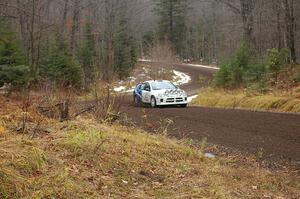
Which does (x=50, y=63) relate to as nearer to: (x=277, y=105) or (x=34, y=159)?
(x=277, y=105)

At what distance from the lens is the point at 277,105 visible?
63.2 ft

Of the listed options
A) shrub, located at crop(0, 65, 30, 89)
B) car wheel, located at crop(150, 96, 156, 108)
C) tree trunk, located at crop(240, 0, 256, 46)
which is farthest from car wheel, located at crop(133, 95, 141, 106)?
tree trunk, located at crop(240, 0, 256, 46)

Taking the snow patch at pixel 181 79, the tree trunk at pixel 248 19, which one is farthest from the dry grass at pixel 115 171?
the snow patch at pixel 181 79

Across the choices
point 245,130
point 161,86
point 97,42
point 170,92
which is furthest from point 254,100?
point 97,42

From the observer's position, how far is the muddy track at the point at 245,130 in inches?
428

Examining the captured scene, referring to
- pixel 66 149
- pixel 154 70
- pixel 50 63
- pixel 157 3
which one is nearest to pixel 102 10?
pixel 154 70

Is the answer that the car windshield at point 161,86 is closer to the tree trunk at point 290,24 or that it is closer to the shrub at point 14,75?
the tree trunk at point 290,24

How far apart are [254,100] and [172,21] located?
211ft

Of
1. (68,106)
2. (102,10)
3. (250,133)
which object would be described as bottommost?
(250,133)

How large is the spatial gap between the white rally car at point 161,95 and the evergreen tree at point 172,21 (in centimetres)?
5741

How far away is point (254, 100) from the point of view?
68.4ft

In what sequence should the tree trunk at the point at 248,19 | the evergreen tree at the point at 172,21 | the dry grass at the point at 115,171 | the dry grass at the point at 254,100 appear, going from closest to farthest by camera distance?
the dry grass at the point at 115,171, the dry grass at the point at 254,100, the tree trunk at the point at 248,19, the evergreen tree at the point at 172,21

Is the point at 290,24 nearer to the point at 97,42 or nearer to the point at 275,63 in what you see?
the point at 275,63

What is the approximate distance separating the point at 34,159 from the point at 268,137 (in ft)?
23.8
